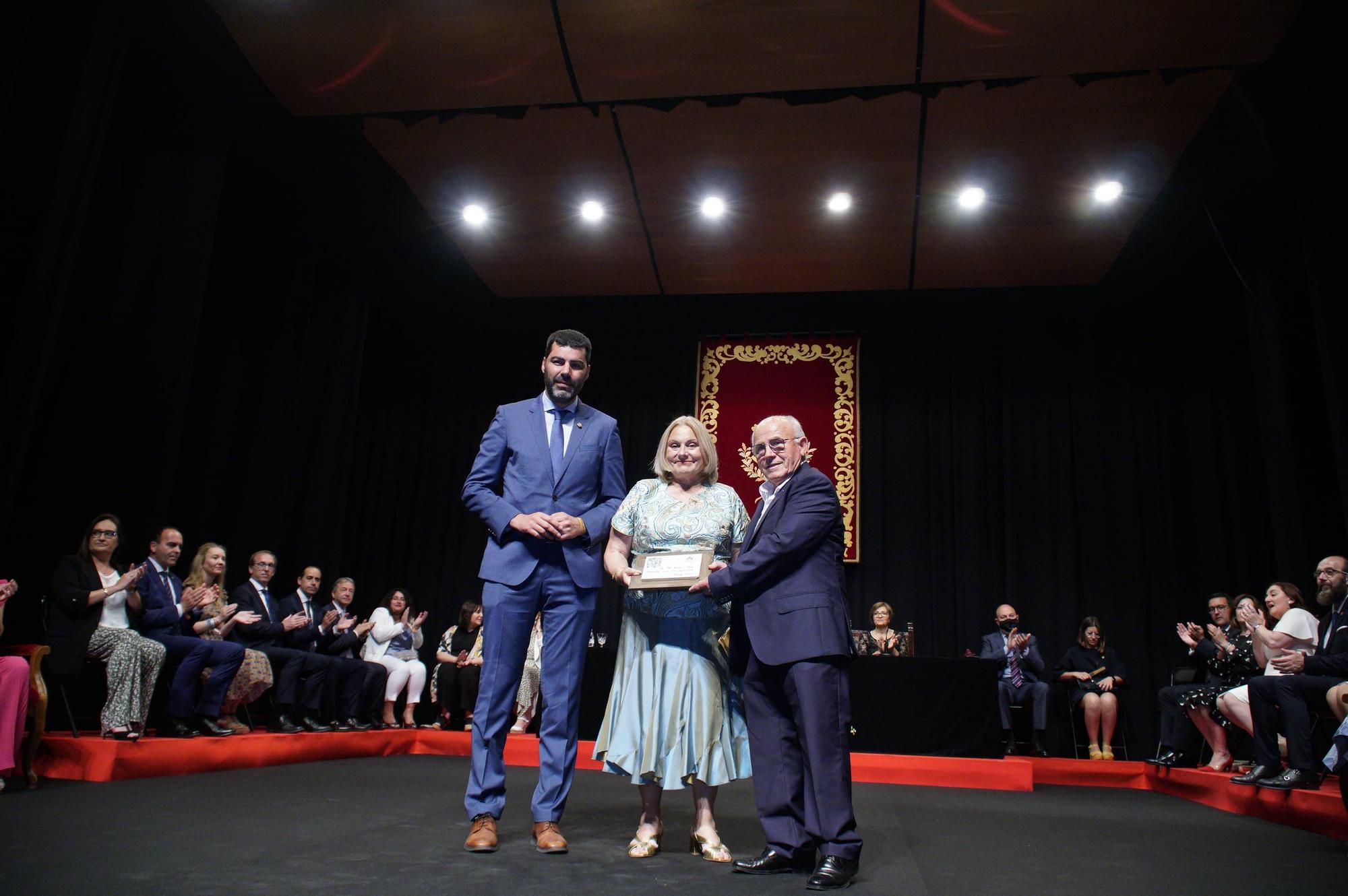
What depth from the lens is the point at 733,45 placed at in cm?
510

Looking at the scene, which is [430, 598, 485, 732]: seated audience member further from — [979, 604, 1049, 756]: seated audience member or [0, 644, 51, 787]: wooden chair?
[979, 604, 1049, 756]: seated audience member

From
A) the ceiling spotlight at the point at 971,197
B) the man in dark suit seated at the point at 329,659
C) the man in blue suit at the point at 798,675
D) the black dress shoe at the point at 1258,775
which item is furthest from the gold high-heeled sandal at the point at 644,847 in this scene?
the ceiling spotlight at the point at 971,197

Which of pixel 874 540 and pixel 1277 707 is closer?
pixel 1277 707

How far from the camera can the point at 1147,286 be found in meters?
7.99

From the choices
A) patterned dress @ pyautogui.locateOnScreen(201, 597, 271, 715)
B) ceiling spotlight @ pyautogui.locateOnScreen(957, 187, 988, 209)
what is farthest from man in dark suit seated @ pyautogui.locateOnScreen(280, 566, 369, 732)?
ceiling spotlight @ pyautogui.locateOnScreen(957, 187, 988, 209)

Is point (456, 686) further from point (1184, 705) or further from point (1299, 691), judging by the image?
point (1299, 691)

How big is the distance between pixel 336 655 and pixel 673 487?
4.32 m

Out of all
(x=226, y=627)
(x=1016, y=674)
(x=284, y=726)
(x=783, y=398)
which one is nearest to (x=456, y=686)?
(x=284, y=726)

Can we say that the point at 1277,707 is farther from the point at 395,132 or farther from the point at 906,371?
the point at 395,132

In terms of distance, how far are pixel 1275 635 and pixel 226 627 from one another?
210 inches

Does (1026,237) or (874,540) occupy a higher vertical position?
(1026,237)

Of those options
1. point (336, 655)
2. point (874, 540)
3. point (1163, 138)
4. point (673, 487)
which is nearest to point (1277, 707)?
point (673, 487)

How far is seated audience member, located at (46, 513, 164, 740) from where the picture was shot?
3816mm

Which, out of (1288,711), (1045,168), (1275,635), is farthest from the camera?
(1045,168)
